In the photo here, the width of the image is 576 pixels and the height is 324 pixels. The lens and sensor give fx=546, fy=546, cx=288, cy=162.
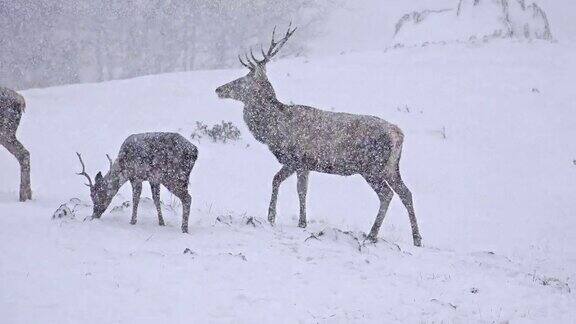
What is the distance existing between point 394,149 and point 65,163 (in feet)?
29.6

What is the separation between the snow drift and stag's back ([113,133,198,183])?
68.5 feet

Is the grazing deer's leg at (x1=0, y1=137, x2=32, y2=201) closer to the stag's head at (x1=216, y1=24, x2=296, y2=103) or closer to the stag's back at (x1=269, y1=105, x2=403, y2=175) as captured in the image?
the stag's head at (x1=216, y1=24, x2=296, y2=103)

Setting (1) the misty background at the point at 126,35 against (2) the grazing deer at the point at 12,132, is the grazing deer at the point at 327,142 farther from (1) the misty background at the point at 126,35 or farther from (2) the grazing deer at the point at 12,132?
(1) the misty background at the point at 126,35

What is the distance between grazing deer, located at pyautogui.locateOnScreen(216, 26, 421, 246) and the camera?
26.1 feet

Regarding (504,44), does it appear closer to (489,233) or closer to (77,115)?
(489,233)

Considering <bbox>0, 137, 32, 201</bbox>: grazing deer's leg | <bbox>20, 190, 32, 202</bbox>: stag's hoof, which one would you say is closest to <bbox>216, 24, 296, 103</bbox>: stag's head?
<bbox>0, 137, 32, 201</bbox>: grazing deer's leg

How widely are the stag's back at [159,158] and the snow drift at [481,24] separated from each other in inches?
822

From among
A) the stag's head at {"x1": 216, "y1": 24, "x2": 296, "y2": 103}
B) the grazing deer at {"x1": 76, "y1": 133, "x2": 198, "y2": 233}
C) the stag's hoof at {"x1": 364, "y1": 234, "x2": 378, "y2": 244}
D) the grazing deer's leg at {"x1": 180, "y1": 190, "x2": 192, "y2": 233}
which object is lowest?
the stag's hoof at {"x1": 364, "y1": 234, "x2": 378, "y2": 244}

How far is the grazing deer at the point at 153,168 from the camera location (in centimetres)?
736

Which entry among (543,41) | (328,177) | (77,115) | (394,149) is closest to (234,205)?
(328,177)

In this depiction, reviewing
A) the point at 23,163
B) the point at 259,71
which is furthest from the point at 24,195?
the point at 259,71

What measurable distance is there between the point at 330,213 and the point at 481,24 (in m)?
19.5

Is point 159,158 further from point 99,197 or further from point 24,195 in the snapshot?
point 24,195

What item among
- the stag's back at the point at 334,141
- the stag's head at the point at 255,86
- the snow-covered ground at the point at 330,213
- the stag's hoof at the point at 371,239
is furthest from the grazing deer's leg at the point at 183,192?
the stag's hoof at the point at 371,239
